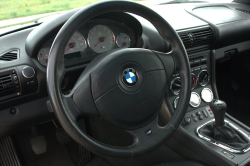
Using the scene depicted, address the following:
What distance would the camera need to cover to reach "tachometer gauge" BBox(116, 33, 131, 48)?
1727mm

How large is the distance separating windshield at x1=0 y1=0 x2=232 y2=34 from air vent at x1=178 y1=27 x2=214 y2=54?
55 cm

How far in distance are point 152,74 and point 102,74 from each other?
9.8 inches

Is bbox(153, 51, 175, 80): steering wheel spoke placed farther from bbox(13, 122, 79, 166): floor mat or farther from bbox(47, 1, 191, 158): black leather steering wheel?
bbox(13, 122, 79, 166): floor mat

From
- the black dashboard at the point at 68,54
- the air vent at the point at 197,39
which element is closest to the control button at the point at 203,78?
the black dashboard at the point at 68,54

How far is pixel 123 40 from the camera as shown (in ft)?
5.71

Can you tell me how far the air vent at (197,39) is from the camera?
6.63 ft

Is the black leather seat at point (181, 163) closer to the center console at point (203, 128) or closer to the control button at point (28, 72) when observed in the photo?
the center console at point (203, 128)

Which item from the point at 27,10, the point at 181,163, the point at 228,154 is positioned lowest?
the point at 181,163

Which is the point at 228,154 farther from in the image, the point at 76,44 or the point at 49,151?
the point at 49,151

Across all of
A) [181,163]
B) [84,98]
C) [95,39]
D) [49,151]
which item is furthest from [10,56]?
[181,163]

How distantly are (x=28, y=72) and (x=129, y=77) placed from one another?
60 centimetres

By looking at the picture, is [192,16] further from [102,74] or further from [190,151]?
[102,74]

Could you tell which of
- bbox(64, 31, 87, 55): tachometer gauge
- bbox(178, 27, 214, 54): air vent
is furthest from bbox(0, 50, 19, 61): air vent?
bbox(178, 27, 214, 54): air vent

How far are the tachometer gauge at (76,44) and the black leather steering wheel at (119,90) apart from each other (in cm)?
35
